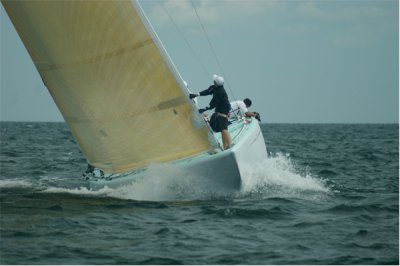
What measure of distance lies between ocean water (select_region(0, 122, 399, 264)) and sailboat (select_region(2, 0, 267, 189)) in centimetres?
49

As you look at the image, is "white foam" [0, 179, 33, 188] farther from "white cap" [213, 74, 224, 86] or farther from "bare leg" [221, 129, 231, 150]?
"white cap" [213, 74, 224, 86]

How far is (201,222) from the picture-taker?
1087 centimetres

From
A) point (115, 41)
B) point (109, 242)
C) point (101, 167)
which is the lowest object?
point (109, 242)

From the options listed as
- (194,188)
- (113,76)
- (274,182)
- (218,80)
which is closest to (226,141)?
(194,188)

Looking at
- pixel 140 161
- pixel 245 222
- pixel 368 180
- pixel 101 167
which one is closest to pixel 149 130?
pixel 140 161

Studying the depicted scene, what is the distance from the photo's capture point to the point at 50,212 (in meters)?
11.7

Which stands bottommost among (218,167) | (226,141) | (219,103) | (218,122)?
(218,167)

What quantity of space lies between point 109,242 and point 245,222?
237 centimetres

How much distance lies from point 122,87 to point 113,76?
0.25 meters

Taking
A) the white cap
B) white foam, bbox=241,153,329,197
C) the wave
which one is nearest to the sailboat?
the wave

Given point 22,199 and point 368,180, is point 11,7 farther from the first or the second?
point 368,180

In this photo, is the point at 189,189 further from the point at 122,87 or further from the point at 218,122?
the point at 122,87

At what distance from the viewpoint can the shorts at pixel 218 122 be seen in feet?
42.7

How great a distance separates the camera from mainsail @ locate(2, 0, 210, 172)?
39.2ft
